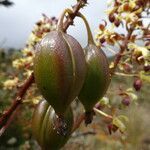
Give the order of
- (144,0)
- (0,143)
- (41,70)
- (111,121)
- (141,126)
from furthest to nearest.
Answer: (141,126) < (0,143) < (144,0) < (111,121) < (41,70)

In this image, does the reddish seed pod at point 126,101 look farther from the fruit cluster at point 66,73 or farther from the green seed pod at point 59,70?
the green seed pod at point 59,70

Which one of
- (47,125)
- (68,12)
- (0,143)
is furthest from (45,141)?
(0,143)

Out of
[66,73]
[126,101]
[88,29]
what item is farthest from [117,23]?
[66,73]

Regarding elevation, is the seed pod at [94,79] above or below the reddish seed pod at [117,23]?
above

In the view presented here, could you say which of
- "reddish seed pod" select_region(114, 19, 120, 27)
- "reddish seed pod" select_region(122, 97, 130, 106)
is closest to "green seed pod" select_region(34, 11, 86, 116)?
"reddish seed pod" select_region(114, 19, 120, 27)

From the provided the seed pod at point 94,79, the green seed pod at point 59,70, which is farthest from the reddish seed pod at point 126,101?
the green seed pod at point 59,70

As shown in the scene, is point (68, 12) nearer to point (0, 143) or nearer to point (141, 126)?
point (0, 143)
